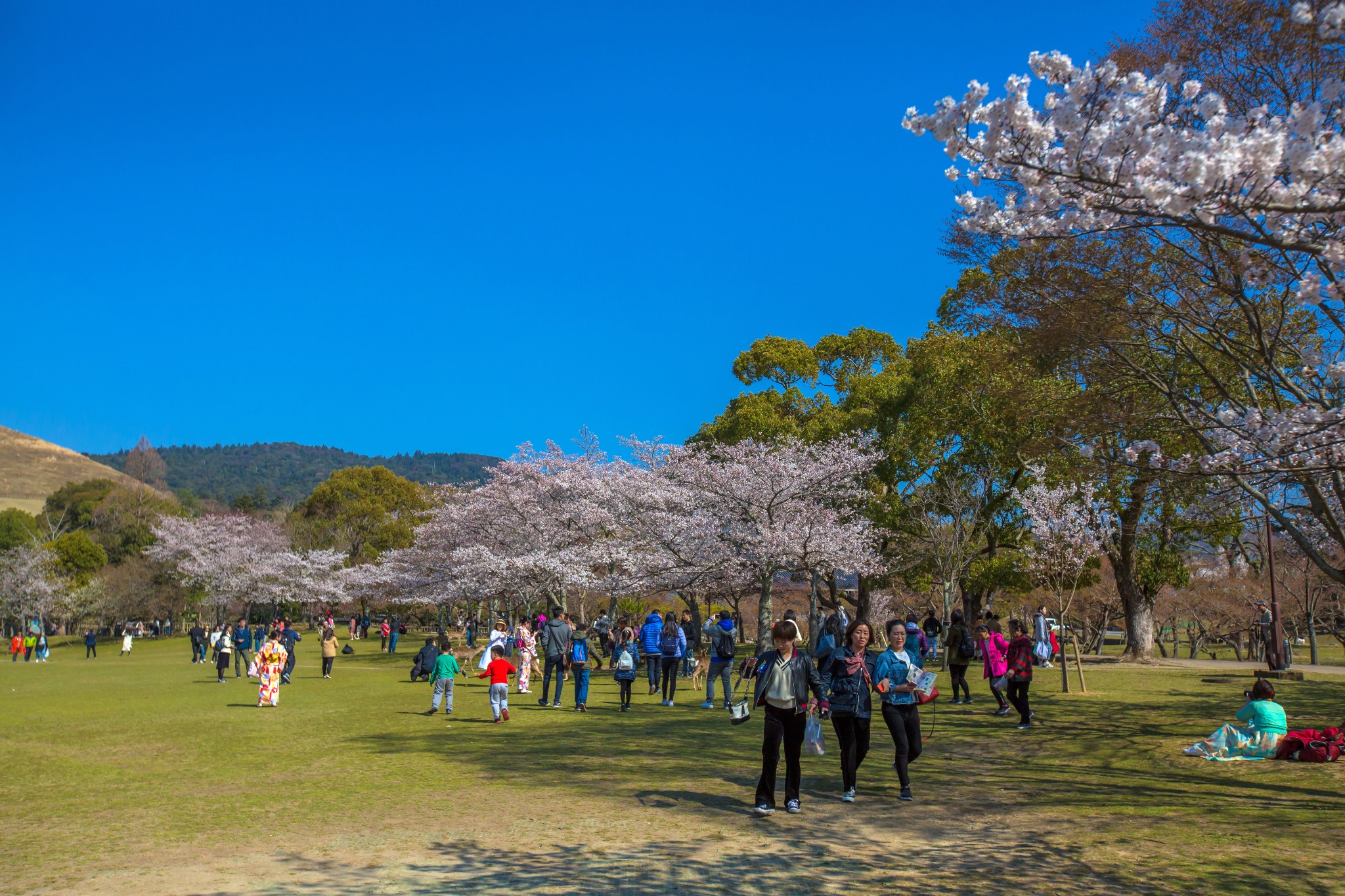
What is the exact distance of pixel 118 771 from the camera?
9.44 meters

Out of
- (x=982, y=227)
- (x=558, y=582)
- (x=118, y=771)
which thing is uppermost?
(x=982, y=227)

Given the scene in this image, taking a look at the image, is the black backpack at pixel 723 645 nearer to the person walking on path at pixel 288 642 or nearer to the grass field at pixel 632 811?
the grass field at pixel 632 811

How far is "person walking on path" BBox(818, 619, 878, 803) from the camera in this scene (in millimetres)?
7555

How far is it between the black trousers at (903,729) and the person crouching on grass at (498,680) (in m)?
6.88

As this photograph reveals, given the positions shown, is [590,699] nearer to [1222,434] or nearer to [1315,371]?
[1222,434]

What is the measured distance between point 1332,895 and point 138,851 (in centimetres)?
741

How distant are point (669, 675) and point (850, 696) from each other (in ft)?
27.7

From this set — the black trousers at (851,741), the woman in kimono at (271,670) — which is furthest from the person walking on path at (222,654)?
the black trousers at (851,741)

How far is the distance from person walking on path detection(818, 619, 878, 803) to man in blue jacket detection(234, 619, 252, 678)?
21.3 meters

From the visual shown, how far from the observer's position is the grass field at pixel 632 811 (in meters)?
5.54

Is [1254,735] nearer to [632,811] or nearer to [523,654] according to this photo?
[632,811]

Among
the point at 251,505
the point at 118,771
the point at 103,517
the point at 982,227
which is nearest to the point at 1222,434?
the point at 982,227

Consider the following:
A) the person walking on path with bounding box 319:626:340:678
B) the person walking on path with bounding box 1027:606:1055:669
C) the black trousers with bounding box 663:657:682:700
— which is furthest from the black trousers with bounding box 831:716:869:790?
the person walking on path with bounding box 319:626:340:678

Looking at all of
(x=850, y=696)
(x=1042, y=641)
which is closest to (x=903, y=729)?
(x=850, y=696)
